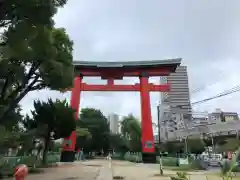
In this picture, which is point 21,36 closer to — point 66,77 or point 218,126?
point 66,77

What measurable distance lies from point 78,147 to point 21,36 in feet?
Answer: 165

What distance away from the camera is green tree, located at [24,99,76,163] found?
2883 centimetres

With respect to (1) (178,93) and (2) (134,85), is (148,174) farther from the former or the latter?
(1) (178,93)

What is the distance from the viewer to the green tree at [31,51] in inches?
434

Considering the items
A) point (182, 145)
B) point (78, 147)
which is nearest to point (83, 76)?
point (78, 147)

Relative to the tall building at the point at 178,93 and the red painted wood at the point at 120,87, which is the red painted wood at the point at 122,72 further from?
the tall building at the point at 178,93

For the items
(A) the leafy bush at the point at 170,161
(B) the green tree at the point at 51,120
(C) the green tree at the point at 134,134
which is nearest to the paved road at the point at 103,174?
(B) the green tree at the point at 51,120

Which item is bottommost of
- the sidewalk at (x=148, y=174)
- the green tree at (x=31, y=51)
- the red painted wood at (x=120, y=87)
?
the sidewalk at (x=148, y=174)

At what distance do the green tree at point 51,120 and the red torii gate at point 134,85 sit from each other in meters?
3.37

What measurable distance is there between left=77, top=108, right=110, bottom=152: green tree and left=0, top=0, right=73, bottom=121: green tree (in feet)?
130

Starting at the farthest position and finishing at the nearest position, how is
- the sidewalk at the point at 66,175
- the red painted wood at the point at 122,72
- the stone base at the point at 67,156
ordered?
the red painted wood at the point at 122,72
the stone base at the point at 67,156
the sidewalk at the point at 66,175

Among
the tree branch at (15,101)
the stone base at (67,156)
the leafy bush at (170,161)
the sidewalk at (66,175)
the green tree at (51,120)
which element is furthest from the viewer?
the stone base at (67,156)

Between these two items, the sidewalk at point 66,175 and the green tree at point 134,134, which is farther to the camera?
the green tree at point 134,134

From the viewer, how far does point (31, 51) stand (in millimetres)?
13938
